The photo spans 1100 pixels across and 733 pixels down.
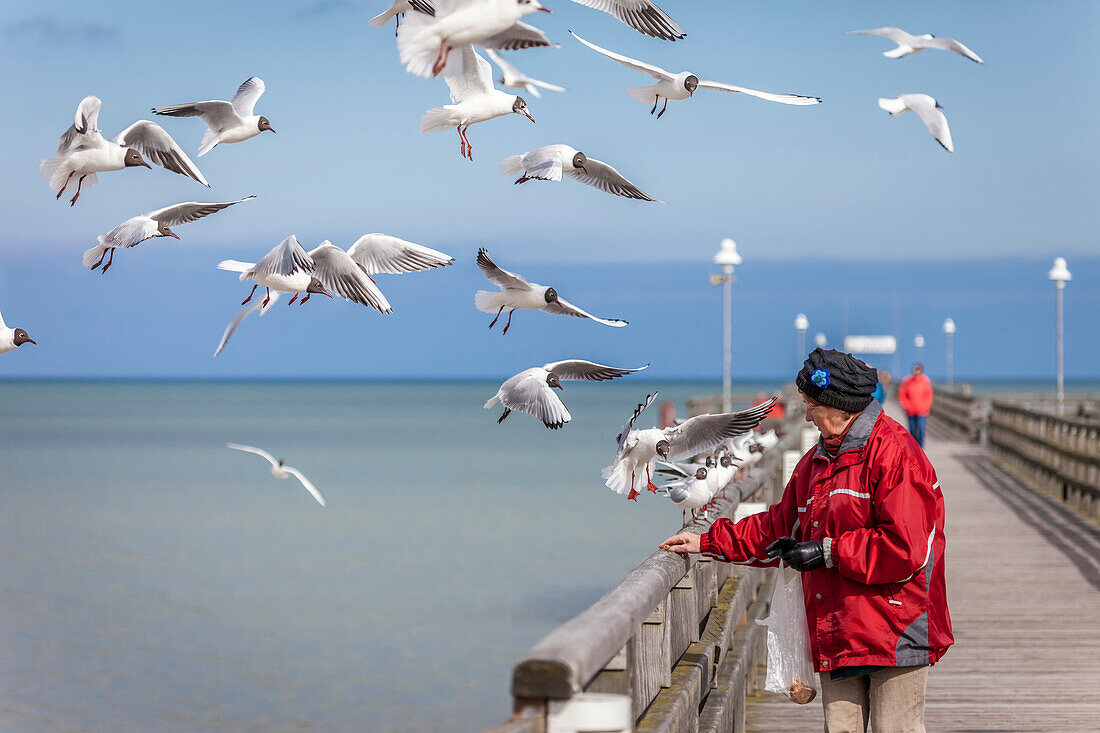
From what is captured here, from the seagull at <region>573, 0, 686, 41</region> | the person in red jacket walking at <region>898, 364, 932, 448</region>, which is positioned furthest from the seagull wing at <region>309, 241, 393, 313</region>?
the person in red jacket walking at <region>898, 364, 932, 448</region>

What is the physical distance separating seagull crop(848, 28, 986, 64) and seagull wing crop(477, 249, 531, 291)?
1915 mm

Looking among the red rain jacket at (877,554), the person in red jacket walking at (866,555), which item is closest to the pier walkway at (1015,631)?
the person in red jacket walking at (866,555)

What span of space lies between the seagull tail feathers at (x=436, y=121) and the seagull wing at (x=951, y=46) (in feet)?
6.94

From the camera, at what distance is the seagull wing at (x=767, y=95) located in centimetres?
364

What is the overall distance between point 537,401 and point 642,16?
4.65ft

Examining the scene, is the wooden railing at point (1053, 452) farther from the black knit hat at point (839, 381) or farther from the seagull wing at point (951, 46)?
the black knit hat at point (839, 381)

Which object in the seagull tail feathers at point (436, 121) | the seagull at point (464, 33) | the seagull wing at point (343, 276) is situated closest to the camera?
the seagull at point (464, 33)

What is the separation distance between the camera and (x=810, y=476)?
129 inches

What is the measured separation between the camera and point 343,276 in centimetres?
366

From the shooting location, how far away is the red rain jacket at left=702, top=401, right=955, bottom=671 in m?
2.95

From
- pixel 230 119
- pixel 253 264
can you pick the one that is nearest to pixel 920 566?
pixel 253 264

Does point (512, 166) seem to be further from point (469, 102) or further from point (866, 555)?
point (866, 555)

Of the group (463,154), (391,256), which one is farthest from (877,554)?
(391,256)

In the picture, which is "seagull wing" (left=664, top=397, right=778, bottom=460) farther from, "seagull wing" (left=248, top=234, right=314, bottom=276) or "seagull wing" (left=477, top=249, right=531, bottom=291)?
"seagull wing" (left=248, top=234, right=314, bottom=276)
